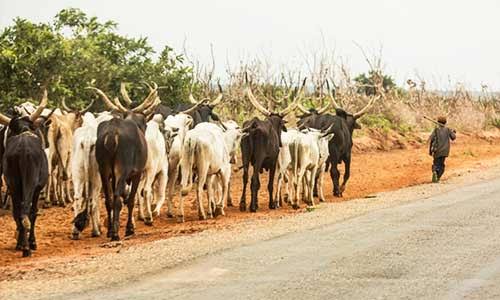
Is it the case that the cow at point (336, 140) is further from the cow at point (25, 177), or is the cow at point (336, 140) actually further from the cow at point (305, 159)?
the cow at point (25, 177)

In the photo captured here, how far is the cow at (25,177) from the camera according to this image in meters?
13.9

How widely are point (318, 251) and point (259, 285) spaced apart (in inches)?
92.6

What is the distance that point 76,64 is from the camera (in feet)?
81.3

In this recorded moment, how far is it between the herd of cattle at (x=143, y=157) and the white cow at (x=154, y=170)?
2cm

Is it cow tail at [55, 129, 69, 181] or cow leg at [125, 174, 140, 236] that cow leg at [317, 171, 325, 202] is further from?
cow leg at [125, 174, 140, 236]

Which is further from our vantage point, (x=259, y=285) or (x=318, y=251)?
(x=318, y=251)

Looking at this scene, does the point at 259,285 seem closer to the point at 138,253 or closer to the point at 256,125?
the point at 138,253

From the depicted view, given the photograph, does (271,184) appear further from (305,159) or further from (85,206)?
(85,206)

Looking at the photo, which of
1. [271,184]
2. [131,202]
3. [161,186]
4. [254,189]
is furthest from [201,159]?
[271,184]

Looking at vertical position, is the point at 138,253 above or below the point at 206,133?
below

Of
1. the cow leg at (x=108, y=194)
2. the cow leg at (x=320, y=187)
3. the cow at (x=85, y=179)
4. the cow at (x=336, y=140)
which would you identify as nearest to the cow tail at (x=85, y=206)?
the cow at (x=85, y=179)

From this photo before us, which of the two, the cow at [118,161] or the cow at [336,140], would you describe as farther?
the cow at [336,140]

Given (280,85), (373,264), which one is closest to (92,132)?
(373,264)

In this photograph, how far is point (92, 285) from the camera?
1074 centimetres
